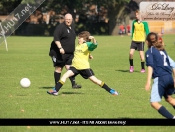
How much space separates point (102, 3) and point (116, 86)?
57.8 metres

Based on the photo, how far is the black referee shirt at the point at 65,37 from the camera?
13.4 meters

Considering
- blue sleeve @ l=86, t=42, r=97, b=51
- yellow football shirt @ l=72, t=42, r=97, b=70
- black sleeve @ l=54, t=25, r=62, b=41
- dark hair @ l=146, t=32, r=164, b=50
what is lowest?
yellow football shirt @ l=72, t=42, r=97, b=70

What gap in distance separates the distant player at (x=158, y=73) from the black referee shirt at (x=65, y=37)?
4.98 m

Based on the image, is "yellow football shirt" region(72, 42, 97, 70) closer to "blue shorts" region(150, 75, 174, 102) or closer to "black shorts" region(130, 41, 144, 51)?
"blue shorts" region(150, 75, 174, 102)

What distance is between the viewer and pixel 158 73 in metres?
8.67

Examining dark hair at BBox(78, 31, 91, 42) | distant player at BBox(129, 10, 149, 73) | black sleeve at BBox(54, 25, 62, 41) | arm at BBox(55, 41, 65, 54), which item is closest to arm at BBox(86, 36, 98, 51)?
dark hair at BBox(78, 31, 91, 42)

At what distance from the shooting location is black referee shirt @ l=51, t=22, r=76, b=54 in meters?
13.4

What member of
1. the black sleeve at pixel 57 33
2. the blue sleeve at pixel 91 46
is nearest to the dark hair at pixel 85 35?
the blue sleeve at pixel 91 46

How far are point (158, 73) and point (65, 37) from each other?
17.4 feet

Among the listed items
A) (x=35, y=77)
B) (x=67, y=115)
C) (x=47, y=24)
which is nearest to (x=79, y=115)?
(x=67, y=115)

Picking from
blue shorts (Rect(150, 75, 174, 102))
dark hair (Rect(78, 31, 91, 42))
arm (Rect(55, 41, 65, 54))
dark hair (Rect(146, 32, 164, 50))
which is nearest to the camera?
blue shorts (Rect(150, 75, 174, 102))

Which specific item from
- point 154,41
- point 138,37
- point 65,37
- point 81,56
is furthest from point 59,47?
point 138,37

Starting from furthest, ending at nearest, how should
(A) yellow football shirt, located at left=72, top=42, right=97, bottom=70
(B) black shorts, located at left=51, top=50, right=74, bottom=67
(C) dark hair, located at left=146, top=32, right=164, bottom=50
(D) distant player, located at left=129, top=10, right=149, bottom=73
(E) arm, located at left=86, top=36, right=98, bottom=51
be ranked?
(D) distant player, located at left=129, top=10, right=149, bottom=73 < (B) black shorts, located at left=51, top=50, right=74, bottom=67 < (A) yellow football shirt, located at left=72, top=42, right=97, bottom=70 < (E) arm, located at left=86, top=36, right=98, bottom=51 < (C) dark hair, located at left=146, top=32, right=164, bottom=50

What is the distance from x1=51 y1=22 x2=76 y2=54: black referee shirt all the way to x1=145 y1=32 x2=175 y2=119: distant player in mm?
4983
